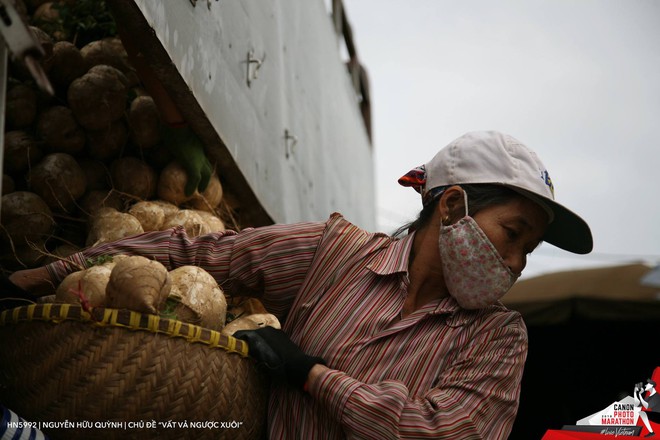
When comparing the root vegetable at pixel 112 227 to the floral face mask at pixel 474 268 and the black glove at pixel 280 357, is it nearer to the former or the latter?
the black glove at pixel 280 357

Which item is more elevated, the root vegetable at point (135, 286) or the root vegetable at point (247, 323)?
the root vegetable at point (135, 286)

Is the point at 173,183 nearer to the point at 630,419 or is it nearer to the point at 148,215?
the point at 148,215

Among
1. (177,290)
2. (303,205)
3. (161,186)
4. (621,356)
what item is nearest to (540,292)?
(621,356)

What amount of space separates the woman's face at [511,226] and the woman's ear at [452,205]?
62 mm

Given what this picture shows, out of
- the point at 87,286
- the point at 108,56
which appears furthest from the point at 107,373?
the point at 108,56

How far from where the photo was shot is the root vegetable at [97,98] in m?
3.39

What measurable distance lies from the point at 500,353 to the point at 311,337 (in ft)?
1.88

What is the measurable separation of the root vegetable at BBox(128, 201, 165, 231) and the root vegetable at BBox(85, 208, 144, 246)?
0.33ft

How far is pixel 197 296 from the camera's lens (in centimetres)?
222

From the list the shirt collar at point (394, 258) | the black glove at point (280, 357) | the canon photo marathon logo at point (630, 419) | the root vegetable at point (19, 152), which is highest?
the root vegetable at point (19, 152)

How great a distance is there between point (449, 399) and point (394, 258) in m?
0.53

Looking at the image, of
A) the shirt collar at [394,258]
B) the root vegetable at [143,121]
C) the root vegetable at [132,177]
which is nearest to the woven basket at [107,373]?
the shirt collar at [394,258]

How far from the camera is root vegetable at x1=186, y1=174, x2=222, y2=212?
3.65 m

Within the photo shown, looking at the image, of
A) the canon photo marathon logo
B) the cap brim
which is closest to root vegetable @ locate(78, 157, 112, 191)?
the cap brim
